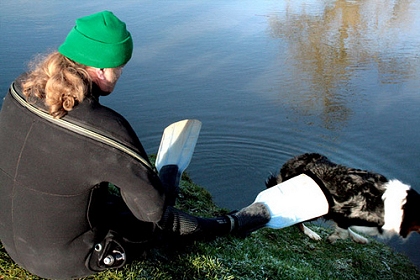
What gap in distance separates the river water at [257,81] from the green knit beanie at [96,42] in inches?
156

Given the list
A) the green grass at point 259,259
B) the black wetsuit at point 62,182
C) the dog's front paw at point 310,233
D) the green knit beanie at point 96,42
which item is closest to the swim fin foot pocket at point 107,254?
the black wetsuit at point 62,182

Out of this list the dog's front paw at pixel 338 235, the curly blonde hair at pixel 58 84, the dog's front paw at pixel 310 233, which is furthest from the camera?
the dog's front paw at pixel 310 233

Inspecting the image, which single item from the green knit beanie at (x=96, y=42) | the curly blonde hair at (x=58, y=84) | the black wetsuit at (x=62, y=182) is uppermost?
the green knit beanie at (x=96, y=42)

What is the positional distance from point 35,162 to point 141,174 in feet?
1.80

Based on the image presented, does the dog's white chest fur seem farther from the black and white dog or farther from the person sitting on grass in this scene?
the person sitting on grass

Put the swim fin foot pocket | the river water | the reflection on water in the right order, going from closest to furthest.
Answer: the swim fin foot pocket
the river water
the reflection on water

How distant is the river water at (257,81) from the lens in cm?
716

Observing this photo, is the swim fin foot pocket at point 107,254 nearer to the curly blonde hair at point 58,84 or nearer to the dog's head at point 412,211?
the curly blonde hair at point 58,84

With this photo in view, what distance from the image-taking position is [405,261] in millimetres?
5551

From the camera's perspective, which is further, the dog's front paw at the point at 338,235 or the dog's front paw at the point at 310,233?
the dog's front paw at the point at 310,233

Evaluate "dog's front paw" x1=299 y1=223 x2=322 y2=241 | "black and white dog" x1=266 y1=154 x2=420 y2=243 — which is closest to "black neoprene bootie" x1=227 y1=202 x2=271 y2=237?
"black and white dog" x1=266 y1=154 x2=420 y2=243

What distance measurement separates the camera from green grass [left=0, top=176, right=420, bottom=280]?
3.32 meters

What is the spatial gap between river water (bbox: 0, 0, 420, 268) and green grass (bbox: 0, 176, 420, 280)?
66 cm

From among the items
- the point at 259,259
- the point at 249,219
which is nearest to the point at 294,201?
the point at 249,219
